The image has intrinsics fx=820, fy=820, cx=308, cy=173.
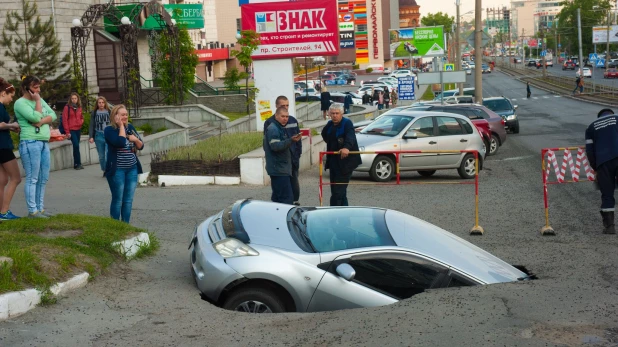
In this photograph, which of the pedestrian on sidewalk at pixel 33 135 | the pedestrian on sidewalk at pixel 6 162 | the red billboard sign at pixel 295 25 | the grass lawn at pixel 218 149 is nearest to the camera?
the pedestrian on sidewalk at pixel 6 162

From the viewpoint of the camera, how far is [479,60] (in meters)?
37.5

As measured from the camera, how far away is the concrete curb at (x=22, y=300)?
256 inches

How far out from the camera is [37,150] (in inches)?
395

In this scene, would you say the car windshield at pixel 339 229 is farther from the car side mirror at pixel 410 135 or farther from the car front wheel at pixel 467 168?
the car front wheel at pixel 467 168

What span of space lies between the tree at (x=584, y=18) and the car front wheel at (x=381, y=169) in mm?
145779

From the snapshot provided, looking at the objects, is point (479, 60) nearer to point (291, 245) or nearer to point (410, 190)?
point (410, 190)

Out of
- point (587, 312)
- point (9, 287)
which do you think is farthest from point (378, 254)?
point (9, 287)

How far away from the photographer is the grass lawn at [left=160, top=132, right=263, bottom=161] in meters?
17.3

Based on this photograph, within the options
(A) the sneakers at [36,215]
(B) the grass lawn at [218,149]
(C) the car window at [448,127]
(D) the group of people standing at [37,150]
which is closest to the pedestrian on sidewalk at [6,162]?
(D) the group of people standing at [37,150]

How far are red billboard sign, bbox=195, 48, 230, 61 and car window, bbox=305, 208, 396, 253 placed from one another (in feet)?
217

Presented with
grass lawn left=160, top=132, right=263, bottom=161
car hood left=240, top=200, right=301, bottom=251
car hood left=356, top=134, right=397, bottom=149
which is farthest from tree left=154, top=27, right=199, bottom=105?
car hood left=240, top=200, right=301, bottom=251

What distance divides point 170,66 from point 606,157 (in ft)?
82.7

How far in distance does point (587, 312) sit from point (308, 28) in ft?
72.3

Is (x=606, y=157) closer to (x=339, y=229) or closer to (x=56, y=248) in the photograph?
(x=339, y=229)
